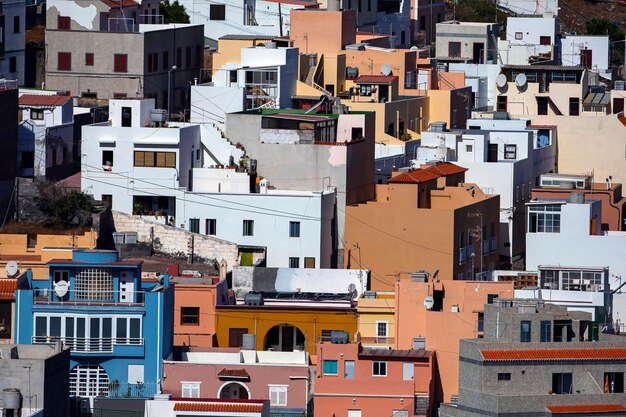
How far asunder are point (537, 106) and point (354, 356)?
4026 cm

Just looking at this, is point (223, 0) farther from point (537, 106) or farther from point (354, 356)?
point (354, 356)

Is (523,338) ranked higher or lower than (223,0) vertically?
lower

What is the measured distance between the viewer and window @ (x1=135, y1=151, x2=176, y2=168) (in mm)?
83250

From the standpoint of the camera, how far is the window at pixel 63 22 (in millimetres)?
98100

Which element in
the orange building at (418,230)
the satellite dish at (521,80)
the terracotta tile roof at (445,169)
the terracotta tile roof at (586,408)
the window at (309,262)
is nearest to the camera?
the terracotta tile roof at (586,408)

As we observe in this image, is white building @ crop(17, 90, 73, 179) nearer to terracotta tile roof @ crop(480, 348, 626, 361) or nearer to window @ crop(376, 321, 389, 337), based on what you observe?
window @ crop(376, 321, 389, 337)

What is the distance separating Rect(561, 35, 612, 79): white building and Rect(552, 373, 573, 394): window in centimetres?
5848

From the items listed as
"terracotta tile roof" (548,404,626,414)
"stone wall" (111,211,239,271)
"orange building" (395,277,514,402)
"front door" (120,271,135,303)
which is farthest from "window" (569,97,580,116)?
"terracotta tile roof" (548,404,626,414)

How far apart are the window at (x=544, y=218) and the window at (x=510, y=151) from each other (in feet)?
36.1

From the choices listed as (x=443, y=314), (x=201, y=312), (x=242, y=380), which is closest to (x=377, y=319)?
Answer: (x=443, y=314)

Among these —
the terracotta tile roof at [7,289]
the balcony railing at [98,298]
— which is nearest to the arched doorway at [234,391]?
the balcony railing at [98,298]

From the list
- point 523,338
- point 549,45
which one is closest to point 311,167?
point 523,338

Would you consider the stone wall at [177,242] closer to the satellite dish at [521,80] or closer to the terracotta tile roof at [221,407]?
the terracotta tile roof at [221,407]

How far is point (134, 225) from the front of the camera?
269 ft
